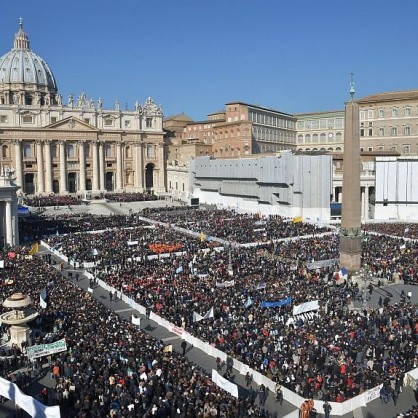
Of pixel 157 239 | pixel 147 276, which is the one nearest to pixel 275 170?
pixel 157 239

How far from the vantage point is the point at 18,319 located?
19.6 metres

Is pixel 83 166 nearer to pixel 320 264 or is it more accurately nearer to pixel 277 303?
pixel 320 264

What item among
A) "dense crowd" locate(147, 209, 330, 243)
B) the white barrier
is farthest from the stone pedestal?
"dense crowd" locate(147, 209, 330, 243)

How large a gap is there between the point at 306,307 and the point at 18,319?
11.8 m

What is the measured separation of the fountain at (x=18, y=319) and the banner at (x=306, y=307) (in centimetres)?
1061

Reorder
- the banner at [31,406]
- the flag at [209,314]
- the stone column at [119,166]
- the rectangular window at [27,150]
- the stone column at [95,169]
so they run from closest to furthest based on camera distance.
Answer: the banner at [31,406], the flag at [209,314], the rectangular window at [27,150], the stone column at [95,169], the stone column at [119,166]

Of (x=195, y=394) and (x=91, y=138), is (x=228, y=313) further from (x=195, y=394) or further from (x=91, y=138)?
(x=91, y=138)

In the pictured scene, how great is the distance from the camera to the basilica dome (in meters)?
102

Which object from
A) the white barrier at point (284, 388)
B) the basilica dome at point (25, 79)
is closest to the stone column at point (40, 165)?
the basilica dome at point (25, 79)

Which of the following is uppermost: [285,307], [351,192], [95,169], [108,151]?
[108,151]

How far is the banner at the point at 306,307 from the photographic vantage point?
2194 centimetres

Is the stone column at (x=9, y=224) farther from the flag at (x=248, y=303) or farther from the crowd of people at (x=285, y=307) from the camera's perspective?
the flag at (x=248, y=303)

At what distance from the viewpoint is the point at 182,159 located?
314 feet

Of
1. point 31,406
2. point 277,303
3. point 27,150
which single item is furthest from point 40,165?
point 31,406
